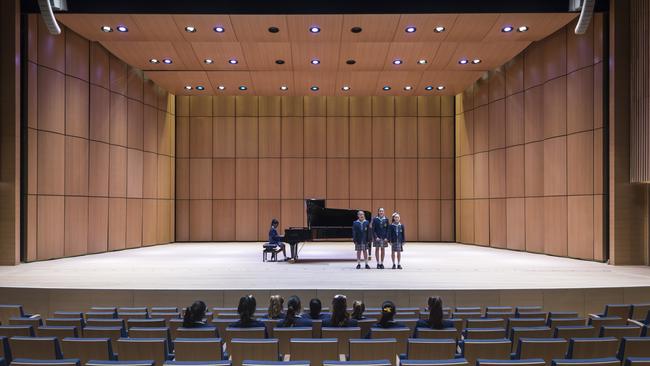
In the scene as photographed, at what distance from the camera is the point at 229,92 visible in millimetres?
16391

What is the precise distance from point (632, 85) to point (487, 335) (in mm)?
8149

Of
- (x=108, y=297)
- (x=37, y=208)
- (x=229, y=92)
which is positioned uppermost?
(x=229, y=92)

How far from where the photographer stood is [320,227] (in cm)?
1074

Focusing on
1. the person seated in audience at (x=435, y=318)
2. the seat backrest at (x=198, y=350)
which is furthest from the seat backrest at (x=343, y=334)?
the seat backrest at (x=198, y=350)

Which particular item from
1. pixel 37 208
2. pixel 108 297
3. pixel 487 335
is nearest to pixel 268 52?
pixel 37 208

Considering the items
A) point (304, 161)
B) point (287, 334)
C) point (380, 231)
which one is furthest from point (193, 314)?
point (304, 161)

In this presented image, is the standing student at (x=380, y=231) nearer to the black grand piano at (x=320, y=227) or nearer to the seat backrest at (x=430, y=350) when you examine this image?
the black grand piano at (x=320, y=227)

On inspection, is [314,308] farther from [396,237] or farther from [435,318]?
[396,237]

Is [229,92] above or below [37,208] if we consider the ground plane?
above

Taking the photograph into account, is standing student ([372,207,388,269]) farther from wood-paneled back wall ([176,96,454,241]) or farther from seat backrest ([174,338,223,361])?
wood-paneled back wall ([176,96,454,241])

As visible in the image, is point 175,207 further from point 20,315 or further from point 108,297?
point 20,315

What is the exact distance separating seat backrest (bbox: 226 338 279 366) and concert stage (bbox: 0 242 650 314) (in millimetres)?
3550

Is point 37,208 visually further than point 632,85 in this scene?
Yes

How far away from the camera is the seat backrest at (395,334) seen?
3848mm
